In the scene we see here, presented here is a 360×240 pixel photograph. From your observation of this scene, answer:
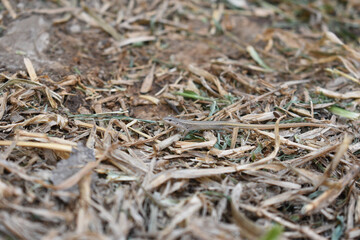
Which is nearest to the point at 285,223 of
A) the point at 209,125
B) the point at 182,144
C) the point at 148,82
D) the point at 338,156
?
the point at 338,156

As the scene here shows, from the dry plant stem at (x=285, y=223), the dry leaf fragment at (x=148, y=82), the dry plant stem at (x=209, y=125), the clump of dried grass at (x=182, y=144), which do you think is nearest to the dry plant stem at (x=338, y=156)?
the clump of dried grass at (x=182, y=144)

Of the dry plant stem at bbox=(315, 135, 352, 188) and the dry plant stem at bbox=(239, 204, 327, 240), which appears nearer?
the dry plant stem at bbox=(239, 204, 327, 240)

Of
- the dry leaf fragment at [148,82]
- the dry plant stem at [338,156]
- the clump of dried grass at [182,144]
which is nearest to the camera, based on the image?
the clump of dried grass at [182,144]

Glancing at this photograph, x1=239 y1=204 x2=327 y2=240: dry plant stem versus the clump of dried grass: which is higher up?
the clump of dried grass

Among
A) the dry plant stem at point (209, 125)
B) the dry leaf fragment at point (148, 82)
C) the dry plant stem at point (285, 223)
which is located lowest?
the dry plant stem at point (285, 223)

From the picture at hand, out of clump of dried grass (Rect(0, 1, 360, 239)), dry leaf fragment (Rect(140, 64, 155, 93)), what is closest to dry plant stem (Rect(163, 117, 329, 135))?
clump of dried grass (Rect(0, 1, 360, 239))

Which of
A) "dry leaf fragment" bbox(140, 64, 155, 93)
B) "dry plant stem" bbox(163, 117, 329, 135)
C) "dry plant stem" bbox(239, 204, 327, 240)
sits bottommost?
"dry plant stem" bbox(239, 204, 327, 240)

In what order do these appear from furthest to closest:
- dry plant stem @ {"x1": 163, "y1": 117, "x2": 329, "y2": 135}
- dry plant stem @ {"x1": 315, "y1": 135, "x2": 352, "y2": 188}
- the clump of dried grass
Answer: dry plant stem @ {"x1": 163, "y1": 117, "x2": 329, "y2": 135}, dry plant stem @ {"x1": 315, "y1": 135, "x2": 352, "y2": 188}, the clump of dried grass

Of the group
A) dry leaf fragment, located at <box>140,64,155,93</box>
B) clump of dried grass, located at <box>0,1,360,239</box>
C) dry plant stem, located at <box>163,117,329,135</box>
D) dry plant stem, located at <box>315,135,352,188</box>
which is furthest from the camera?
dry leaf fragment, located at <box>140,64,155,93</box>

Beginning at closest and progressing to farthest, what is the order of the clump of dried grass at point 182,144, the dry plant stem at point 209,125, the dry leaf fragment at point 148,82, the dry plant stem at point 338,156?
1. the clump of dried grass at point 182,144
2. the dry plant stem at point 338,156
3. the dry plant stem at point 209,125
4. the dry leaf fragment at point 148,82

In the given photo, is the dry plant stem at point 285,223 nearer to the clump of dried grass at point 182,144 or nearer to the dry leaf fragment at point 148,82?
the clump of dried grass at point 182,144

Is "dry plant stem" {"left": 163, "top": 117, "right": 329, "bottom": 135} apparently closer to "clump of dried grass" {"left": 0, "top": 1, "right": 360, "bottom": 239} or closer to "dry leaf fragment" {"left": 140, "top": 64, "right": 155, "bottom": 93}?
"clump of dried grass" {"left": 0, "top": 1, "right": 360, "bottom": 239}
